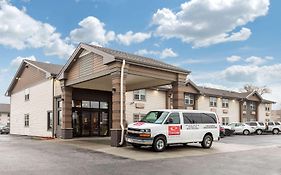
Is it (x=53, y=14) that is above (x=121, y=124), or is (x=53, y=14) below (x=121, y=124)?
above

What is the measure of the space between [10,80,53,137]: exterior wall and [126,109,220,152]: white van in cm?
1224

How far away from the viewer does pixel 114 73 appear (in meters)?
16.6

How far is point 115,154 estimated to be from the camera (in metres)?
13.6

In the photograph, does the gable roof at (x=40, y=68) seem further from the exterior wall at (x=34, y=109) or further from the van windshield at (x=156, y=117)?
the van windshield at (x=156, y=117)

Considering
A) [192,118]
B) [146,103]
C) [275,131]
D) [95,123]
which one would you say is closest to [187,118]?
[192,118]

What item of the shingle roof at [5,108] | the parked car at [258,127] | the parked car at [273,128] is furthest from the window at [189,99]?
the shingle roof at [5,108]

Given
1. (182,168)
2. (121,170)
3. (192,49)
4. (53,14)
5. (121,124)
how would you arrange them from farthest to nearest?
(192,49) → (53,14) → (121,124) → (182,168) → (121,170)

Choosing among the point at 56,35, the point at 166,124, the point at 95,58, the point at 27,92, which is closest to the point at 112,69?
the point at 95,58

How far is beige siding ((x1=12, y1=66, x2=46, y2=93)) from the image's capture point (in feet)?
89.5

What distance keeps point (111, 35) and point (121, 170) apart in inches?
508

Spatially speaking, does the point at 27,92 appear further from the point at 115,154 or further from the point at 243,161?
the point at 243,161

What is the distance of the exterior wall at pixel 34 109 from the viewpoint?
25891 mm

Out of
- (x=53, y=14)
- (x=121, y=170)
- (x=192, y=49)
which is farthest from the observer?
(x=192, y=49)

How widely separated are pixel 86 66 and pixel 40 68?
29.1 feet
